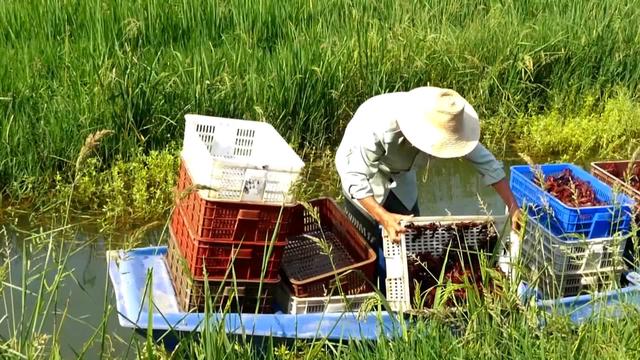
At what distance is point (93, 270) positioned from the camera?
4.51 m

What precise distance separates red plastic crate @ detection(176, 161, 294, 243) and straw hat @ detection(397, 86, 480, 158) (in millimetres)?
602

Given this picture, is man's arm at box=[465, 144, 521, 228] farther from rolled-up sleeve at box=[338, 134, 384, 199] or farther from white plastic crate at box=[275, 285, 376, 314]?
white plastic crate at box=[275, 285, 376, 314]

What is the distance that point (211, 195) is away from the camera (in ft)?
11.2

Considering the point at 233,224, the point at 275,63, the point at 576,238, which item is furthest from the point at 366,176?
the point at 275,63

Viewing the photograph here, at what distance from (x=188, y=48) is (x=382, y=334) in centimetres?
389

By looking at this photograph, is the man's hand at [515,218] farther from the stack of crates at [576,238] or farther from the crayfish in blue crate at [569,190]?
the crayfish in blue crate at [569,190]

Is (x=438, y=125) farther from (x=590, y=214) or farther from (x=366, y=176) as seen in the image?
(x=590, y=214)

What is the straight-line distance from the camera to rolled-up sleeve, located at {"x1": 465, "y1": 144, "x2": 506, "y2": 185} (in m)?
3.83

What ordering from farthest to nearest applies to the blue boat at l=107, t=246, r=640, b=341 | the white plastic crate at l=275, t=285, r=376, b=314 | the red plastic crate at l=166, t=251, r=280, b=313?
the white plastic crate at l=275, t=285, r=376, b=314, the red plastic crate at l=166, t=251, r=280, b=313, the blue boat at l=107, t=246, r=640, b=341

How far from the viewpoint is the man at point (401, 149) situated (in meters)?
3.49

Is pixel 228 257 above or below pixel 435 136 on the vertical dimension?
below

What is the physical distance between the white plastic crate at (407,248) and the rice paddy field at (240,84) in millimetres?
504

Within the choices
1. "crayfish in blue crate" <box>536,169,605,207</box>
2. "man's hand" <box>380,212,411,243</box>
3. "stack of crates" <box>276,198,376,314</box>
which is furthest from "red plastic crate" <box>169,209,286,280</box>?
"crayfish in blue crate" <box>536,169,605,207</box>

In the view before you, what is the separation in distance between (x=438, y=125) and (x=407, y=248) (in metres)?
0.56
